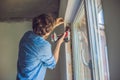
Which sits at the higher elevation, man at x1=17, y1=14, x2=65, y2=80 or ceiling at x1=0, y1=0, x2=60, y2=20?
ceiling at x1=0, y1=0, x2=60, y2=20

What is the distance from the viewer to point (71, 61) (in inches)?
125

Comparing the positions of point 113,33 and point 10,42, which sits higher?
point 10,42

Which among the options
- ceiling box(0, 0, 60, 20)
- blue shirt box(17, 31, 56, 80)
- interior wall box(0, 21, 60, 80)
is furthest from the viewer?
A: interior wall box(0, 21, 60, 80)

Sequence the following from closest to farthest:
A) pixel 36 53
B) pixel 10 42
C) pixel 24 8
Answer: pixel 36 53 → pixel 24 8 → pixel 10 42

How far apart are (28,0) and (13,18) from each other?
70cm

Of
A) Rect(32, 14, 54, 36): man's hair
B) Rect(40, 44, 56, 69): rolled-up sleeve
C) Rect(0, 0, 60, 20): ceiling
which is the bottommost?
Rect(40, 44, 56, 69): rolled-up sleeve

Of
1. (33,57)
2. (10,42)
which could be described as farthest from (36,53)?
(10,42)

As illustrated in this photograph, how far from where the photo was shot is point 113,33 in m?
0.79

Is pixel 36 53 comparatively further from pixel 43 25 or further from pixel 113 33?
pixel 113 33

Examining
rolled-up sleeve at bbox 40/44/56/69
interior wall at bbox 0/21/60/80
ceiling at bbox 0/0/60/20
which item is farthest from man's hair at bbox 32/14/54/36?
interior wall at bbox 0/21/60/80

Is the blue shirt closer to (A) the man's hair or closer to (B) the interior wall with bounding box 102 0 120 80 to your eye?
(A) the man's hair

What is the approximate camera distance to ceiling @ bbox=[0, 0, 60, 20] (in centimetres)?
397

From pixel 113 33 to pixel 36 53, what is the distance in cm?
128

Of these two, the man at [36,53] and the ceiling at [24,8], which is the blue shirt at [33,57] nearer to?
the man at [36,53]
